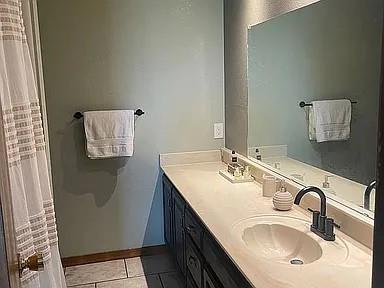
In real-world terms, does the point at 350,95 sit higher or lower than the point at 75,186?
higher

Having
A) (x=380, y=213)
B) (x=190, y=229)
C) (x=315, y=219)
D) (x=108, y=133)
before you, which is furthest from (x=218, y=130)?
(x=380, y=213)

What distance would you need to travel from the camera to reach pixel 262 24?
2654 mm

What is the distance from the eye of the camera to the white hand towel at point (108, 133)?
3.03 meters

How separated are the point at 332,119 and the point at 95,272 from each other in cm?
220

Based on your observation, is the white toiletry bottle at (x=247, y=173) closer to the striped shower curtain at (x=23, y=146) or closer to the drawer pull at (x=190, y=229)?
the drawer pull at (x=190, y=229)

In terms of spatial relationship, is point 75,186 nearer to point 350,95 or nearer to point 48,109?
point 48,109

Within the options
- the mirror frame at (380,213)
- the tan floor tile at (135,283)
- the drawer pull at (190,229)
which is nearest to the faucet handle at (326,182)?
the drawer pull at (190,229)

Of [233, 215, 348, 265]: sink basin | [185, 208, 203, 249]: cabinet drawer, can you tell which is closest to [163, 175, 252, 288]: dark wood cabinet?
[185, 208, 203, 249]: cabinet drawer

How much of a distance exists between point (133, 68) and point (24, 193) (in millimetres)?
2063

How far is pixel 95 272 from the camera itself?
317 cm

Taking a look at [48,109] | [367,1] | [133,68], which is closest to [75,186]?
[48,109]

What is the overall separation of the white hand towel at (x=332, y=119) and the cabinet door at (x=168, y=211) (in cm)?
126

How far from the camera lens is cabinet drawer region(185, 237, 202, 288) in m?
2.20

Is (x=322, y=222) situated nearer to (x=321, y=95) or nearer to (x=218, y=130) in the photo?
Answer: (x=321, y=95)
